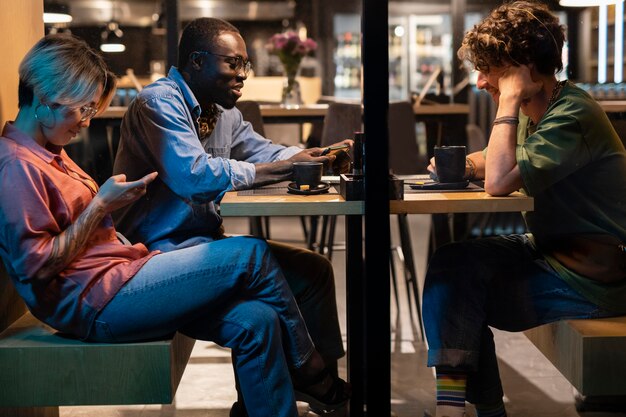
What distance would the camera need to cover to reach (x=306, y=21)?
13.8 feet

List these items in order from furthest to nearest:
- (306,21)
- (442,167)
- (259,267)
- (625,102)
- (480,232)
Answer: (306,21) < (480,232) < (625,102) < (442,167) < (259,267)

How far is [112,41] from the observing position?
2668 mm

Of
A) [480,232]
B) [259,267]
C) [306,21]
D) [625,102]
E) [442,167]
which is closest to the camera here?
[259,267]

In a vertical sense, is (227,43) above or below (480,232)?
above

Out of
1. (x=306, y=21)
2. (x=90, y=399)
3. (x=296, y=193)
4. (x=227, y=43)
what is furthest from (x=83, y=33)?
(x=306, y=21)

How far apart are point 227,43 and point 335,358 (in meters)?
0.92

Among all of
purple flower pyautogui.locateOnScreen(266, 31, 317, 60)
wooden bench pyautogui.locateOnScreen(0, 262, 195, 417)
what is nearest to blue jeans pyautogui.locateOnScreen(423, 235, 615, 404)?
wooden bench pyautogui.locateOnScreen(0, 262, 195, 417)

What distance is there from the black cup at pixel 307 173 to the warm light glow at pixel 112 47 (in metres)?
0.66

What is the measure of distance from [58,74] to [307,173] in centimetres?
62

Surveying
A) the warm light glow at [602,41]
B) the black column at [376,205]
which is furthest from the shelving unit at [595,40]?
the black column at [376,205]

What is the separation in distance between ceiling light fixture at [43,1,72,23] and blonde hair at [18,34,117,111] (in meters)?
0.41

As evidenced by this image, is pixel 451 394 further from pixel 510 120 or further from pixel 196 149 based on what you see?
pixel 196 149

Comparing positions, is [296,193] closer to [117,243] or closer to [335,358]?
[117,243]

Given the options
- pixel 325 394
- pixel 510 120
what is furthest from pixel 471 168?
pixel 325 394
